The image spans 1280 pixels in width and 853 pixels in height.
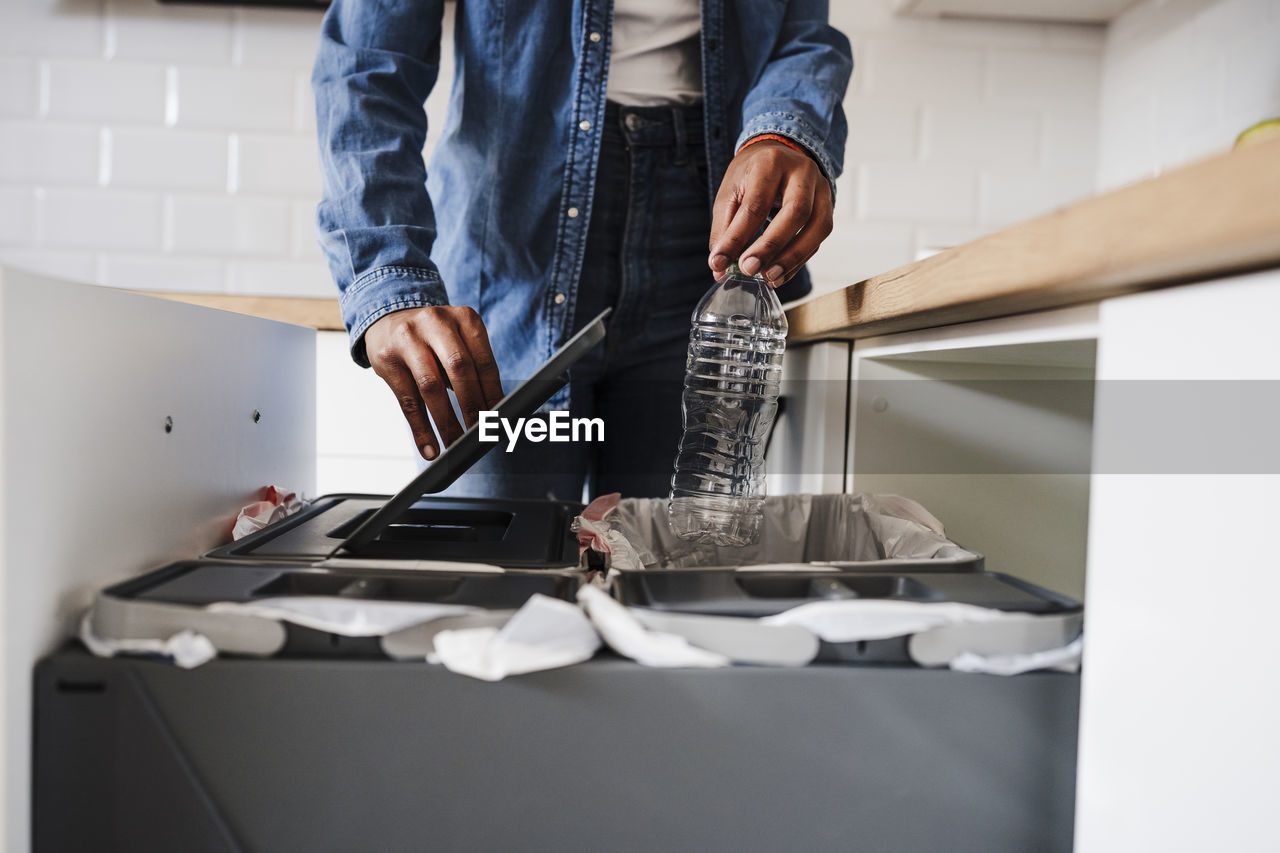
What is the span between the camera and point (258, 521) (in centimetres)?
65

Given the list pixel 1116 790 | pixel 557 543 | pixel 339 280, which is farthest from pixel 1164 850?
pixel 339 280

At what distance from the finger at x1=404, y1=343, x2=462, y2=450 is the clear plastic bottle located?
328mm

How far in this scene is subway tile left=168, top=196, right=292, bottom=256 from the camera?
1.76m

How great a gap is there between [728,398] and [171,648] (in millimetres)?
776

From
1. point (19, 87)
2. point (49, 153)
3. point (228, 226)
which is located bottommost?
point (228, 226)

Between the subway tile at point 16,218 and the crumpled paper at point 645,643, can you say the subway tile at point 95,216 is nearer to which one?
the subway tile at point 16,218

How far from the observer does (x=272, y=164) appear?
1761mm

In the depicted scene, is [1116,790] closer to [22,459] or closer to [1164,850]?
[1164,850]

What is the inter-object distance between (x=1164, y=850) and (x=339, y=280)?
690mm

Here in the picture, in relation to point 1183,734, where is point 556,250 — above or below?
above

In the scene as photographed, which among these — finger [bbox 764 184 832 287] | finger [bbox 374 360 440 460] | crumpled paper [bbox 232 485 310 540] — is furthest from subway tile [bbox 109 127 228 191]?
finger [bbox 764 184 832 287]

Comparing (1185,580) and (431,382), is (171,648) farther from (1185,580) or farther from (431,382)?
(1185,580)

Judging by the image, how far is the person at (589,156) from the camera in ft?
2.80

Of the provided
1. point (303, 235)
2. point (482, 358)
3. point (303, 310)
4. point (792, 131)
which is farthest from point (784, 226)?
point (303, 235)
